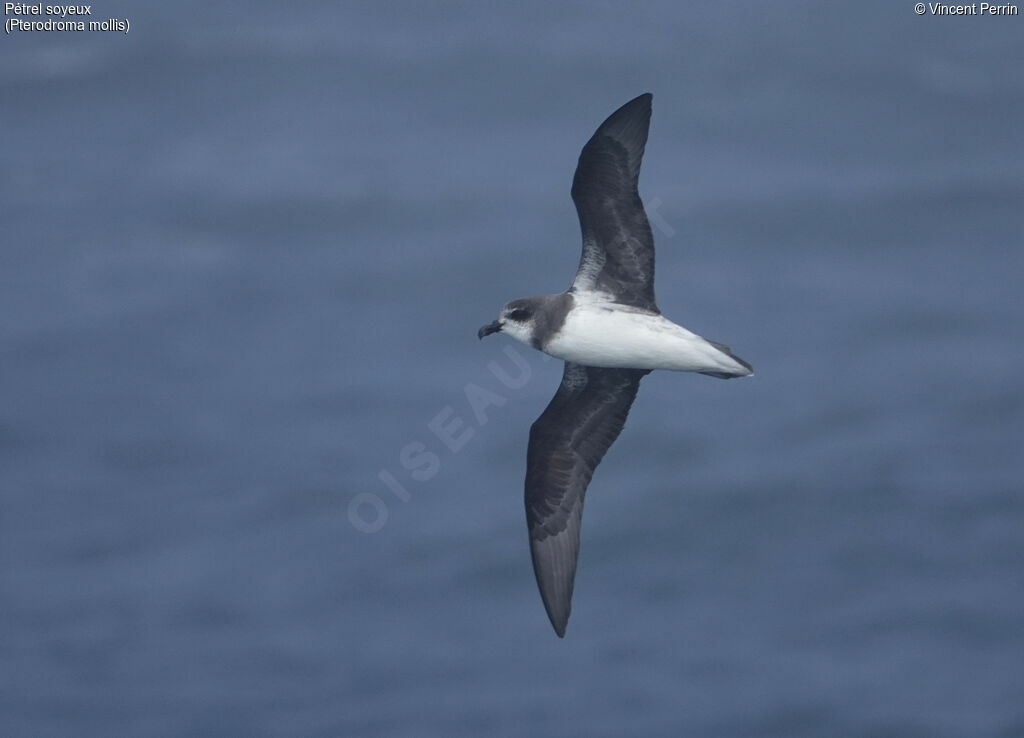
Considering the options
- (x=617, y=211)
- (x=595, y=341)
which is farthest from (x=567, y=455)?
(x=617, y=211)

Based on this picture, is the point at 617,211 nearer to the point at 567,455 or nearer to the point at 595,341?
the point at 595,341

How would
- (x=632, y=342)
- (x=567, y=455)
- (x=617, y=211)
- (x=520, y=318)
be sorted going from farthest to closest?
(x=567, y=455) → (x=520, y=318) → (x=632, y=342) → (x=617, y=211)

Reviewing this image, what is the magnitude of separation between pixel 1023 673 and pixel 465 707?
326 inches

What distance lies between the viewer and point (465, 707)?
24141 mm

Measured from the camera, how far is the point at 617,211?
548 inches

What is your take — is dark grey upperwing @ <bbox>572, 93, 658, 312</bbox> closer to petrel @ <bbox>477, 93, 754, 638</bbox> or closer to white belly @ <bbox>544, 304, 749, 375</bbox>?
petrel @ <bbox>477, 93, 754, 638</bbox>

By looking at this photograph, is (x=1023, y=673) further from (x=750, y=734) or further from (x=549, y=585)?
(x=549, y=585)

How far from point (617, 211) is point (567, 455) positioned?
250cm

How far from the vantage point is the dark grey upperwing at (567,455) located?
15141 millimetres

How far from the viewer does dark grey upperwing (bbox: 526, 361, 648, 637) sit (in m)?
15.1

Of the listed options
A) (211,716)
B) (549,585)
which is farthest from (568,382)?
(211,716)

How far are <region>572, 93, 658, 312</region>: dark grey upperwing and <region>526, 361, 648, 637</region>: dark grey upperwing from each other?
1.11 metres

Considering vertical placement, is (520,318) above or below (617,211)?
below

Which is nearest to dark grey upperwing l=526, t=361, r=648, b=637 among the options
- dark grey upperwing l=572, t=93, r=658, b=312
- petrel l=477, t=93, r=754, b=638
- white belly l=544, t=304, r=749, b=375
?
petrel l=477, t=93, r=754, b=638
